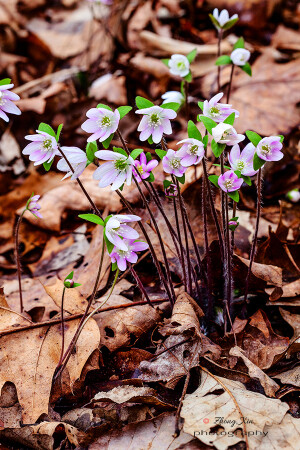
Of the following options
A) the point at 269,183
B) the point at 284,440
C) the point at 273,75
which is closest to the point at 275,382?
the point at 284,440

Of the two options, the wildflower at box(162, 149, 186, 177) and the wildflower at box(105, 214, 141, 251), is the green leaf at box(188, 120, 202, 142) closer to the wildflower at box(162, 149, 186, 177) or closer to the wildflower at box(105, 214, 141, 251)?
the wildflower at box(162, 149, 186, 177)

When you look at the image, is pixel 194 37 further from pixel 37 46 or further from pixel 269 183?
pixel 269 183

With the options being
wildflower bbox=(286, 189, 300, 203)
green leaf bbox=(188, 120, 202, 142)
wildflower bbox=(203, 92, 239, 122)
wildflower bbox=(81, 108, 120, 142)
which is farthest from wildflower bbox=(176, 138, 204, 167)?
wildflower bbox=(286, 189, 300, 203)

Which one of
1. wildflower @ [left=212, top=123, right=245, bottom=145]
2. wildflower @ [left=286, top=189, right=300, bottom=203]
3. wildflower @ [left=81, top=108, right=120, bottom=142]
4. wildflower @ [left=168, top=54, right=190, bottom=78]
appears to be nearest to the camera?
wildflower @ [left=212, top=123, right=245, bottom=145]

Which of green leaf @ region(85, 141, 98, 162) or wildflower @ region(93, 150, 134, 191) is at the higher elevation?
green leaf @ region(85, 141, 98, 162)

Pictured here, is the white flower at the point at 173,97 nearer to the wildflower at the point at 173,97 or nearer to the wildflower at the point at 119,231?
the wildflower at the point at 173,97

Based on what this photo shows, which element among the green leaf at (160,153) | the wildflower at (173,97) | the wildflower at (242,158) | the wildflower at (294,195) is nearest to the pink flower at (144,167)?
the green leaf at (160,153)
